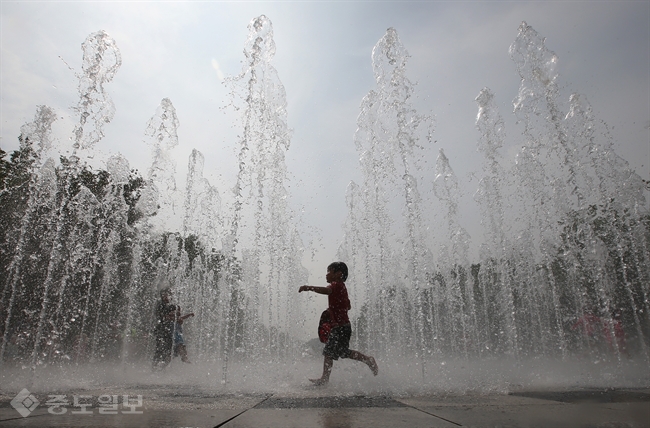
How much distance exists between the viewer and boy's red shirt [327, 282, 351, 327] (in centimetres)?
457

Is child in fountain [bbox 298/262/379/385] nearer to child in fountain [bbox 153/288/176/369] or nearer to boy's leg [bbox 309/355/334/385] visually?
boy's leg [bbox 309/355/334/385]

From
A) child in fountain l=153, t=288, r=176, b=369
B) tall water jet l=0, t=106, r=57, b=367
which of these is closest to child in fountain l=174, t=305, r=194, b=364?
child in fountain l=153, t=288, r=176, b=369

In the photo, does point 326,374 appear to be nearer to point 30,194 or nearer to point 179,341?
point 179,341

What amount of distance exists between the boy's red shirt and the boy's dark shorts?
94 mm

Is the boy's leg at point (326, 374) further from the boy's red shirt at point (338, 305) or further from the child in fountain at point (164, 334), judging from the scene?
the child in fountain at point (164, 334)

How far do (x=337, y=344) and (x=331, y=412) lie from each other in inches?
76.3

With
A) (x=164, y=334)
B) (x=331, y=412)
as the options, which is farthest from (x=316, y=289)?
(x=164, y=334)

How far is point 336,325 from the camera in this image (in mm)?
4531

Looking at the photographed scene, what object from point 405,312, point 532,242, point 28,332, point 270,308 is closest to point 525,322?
point 532,242

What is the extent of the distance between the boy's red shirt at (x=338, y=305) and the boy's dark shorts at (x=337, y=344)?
94 millimetres

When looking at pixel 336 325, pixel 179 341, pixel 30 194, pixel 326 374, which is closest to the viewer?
pixel 326 374

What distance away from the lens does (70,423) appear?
6.67 ft

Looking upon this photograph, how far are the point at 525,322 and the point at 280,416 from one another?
16580 mm

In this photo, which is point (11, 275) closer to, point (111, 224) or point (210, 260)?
point (111, 224)
